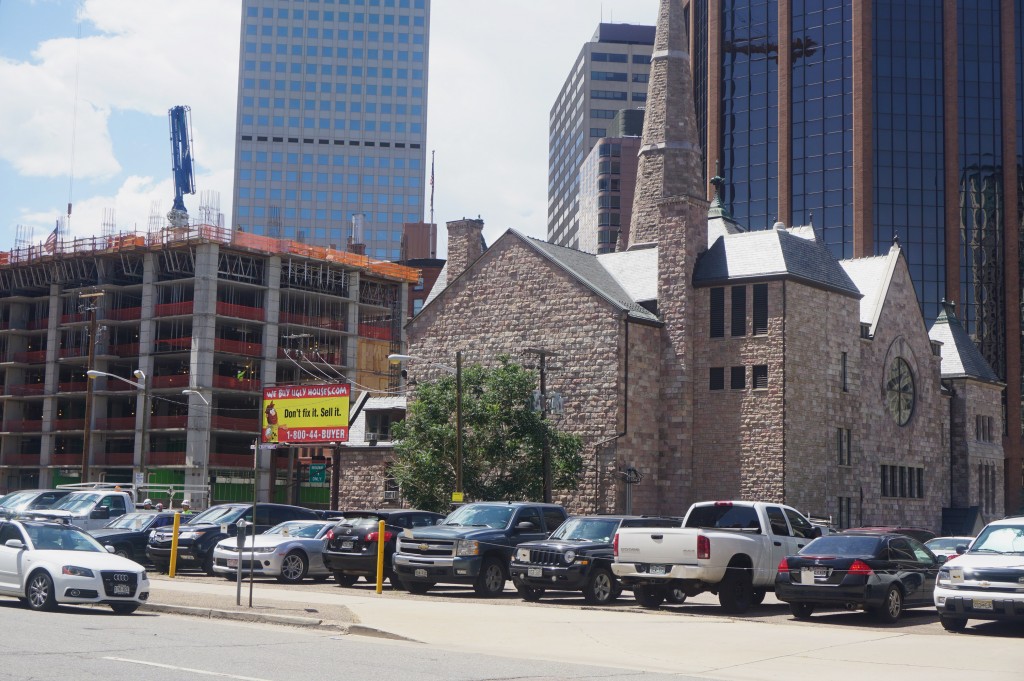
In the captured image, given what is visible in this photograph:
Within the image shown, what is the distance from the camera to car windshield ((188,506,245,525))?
30.2 metres

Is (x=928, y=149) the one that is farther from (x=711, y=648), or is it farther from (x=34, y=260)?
(x=711, y=648)

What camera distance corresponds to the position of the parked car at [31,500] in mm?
33312

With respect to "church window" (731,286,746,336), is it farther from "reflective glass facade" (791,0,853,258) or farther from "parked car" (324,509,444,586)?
"reflective glass facade" (791,0,853,258)

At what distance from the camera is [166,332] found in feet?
263

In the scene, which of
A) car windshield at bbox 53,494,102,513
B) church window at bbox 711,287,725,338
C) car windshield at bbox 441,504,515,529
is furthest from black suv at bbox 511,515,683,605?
church window at bbox 711,287,725,338

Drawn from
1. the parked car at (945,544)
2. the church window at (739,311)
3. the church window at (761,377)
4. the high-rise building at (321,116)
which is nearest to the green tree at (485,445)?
the church window at (761,377)

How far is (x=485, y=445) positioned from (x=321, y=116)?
124 meters

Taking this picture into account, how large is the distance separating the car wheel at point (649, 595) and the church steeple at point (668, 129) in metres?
35.4

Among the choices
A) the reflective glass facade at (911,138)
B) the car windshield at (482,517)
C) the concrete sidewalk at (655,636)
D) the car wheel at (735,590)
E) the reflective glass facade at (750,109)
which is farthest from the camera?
the reflective glass facade at (750,109)

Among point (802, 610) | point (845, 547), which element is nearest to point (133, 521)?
point (802, 610)

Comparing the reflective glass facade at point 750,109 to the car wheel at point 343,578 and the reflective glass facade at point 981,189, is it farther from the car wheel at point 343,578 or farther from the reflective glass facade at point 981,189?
the car wheel at point 343,578

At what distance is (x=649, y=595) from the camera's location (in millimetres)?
23062

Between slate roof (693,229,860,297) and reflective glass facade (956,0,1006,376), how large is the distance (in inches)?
1895

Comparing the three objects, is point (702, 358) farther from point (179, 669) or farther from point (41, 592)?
point (179, 669)
